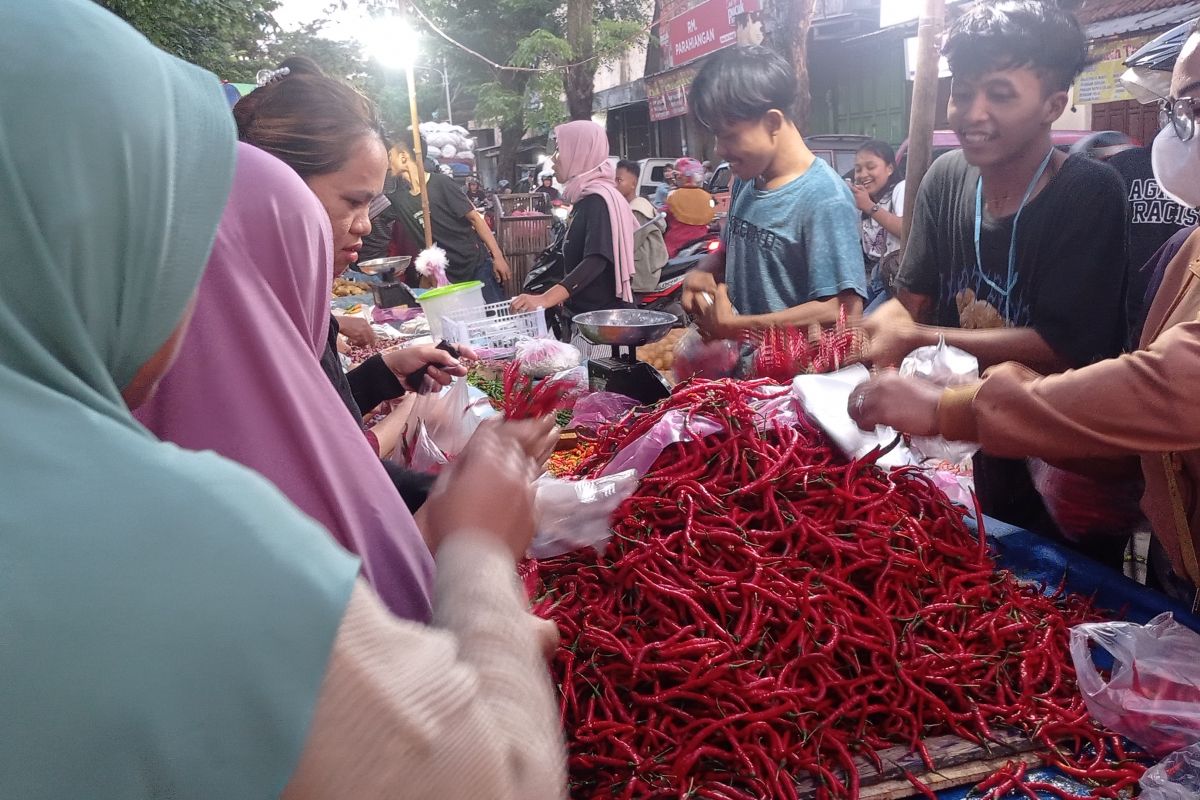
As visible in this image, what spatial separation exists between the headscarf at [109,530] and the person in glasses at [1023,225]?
81.1 inches

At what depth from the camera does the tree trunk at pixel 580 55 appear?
769 inches

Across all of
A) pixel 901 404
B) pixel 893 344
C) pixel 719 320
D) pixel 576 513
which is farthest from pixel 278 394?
pixel 719 320

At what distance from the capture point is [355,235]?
238 cm

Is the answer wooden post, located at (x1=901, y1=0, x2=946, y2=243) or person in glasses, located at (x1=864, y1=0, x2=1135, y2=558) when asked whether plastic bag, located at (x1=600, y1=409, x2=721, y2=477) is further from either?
wooden post, located at (x1=901, y1=0, x2=946, y2=243)

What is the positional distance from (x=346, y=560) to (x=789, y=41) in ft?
37.9

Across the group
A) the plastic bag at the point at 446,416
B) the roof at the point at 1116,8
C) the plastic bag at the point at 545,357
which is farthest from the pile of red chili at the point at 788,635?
the roof at the point at 1116,8

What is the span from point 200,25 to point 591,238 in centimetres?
1506

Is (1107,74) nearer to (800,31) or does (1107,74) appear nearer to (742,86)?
(800,31)

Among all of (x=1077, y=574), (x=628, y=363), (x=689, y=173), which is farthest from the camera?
(x=689, y=173)

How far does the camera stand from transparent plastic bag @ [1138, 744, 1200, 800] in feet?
4.29

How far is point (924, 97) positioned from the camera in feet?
13.2

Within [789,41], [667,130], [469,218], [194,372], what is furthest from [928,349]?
[667,130]

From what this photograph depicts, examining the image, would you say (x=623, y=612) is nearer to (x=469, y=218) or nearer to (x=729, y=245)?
(x=729, y=245)

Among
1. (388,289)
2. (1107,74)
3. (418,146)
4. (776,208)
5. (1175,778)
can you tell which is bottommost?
(1175,778)
